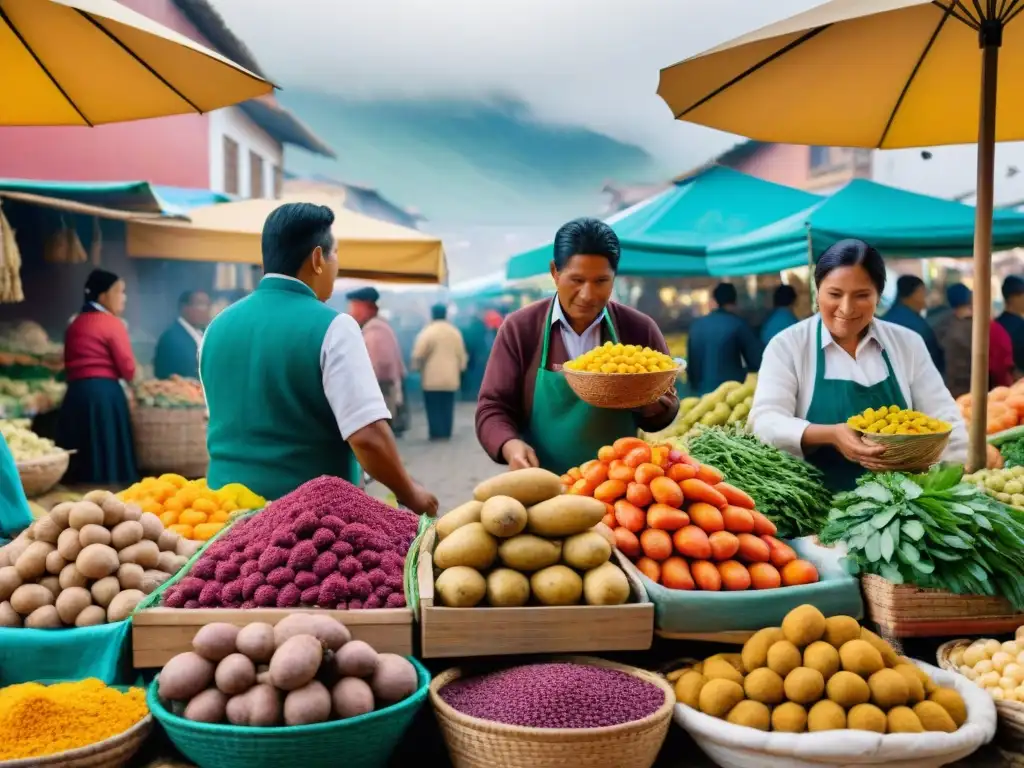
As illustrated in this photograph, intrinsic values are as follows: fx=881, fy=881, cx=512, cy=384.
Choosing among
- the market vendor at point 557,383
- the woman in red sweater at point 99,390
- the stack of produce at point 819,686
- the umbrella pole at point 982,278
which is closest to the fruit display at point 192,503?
the market vendor at point 557,383

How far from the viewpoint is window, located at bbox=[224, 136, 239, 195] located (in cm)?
1730

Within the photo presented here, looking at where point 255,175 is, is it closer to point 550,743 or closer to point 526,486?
point 526,486

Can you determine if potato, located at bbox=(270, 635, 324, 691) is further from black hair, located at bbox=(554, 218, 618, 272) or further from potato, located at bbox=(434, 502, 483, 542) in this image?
black hair, located at bbox=(554, 218, 618, 272)

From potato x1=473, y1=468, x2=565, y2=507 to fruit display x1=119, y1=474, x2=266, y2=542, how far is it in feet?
3.20

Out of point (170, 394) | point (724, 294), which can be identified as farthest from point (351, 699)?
point (724, 294)

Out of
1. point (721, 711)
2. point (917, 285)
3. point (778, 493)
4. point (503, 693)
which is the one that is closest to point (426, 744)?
point (503, 693)

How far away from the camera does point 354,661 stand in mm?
1898

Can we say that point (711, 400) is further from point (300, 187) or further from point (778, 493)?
point (300, 187)

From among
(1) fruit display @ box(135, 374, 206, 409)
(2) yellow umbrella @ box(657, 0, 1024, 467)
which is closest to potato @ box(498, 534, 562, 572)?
(2) yellow umbrella @ box(657, 0, 1024, 467)

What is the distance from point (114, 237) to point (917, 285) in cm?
856

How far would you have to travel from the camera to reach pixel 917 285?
7867 millimetres

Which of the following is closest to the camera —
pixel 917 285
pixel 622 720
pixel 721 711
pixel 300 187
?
pixel 622 720

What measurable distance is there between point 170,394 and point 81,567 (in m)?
6.37

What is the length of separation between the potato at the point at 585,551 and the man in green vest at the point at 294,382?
0.92 m
